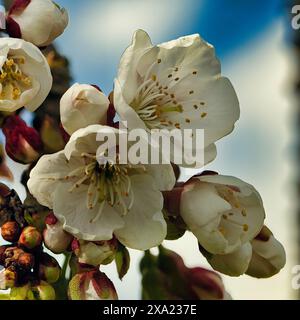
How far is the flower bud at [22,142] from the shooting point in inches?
42.0

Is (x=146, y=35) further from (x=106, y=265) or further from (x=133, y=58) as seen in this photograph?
(x=106, y=265)

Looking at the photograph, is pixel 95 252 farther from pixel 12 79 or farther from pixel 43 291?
pixel 12 79

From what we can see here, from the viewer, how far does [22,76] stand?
43.1 inches

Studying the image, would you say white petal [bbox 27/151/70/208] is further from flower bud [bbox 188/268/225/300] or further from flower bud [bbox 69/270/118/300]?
flower bud [bbox 188/268/225/300]

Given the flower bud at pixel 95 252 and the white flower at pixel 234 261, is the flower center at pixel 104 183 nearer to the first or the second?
the flower bud at pixel 95 252

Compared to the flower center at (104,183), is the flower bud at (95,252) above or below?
below

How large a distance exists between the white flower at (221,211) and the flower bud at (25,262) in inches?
9.6

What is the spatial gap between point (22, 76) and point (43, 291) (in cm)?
34

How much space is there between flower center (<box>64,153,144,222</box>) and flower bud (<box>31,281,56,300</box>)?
0.46 ft

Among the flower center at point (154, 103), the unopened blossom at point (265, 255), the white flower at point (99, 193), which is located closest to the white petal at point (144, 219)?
the white flower at point (99, 193)

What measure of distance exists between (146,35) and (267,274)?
1.50ft

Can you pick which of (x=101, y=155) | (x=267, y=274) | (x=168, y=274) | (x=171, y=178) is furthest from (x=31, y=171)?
(x=267, y=274)

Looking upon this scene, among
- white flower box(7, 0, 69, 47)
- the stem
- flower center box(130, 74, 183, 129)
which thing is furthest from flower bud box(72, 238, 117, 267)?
white flower box(7, 0, 69, 47)
